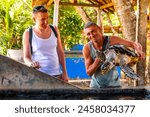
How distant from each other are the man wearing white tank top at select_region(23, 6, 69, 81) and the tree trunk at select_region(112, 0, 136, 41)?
117 inches

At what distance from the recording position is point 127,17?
20.8 ft

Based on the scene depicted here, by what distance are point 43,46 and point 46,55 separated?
0.30 feet

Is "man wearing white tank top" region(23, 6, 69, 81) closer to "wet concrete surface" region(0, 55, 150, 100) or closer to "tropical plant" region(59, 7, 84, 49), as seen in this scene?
"wet concrete surface" region(0, 55, 150, 100)

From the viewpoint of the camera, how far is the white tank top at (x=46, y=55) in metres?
3.45

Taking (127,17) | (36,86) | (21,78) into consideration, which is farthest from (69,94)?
(127,17)

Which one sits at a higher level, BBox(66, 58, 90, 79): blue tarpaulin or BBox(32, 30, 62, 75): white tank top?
BBox(32, 30, 62, 75): white tank top

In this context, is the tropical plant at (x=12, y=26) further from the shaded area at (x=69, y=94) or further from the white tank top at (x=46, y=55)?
the shaded area at (x=69, y=94)

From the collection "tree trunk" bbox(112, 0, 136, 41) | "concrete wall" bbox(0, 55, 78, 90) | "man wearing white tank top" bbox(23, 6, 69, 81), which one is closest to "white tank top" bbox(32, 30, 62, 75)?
"man wearing white tank top" bbox(23, 6, 69, 81)

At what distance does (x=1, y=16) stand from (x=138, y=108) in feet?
26.3

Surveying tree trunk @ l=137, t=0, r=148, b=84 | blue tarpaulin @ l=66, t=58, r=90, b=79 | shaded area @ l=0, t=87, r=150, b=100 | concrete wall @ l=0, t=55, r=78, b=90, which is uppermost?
tree trunk @ l=137, t=0, r=148, b=84

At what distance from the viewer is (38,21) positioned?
11.5 feet

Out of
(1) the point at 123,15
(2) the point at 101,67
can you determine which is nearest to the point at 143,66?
(1) the point at 123,15

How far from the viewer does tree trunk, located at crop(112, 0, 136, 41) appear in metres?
6.34

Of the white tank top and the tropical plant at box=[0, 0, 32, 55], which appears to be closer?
the white tank top
